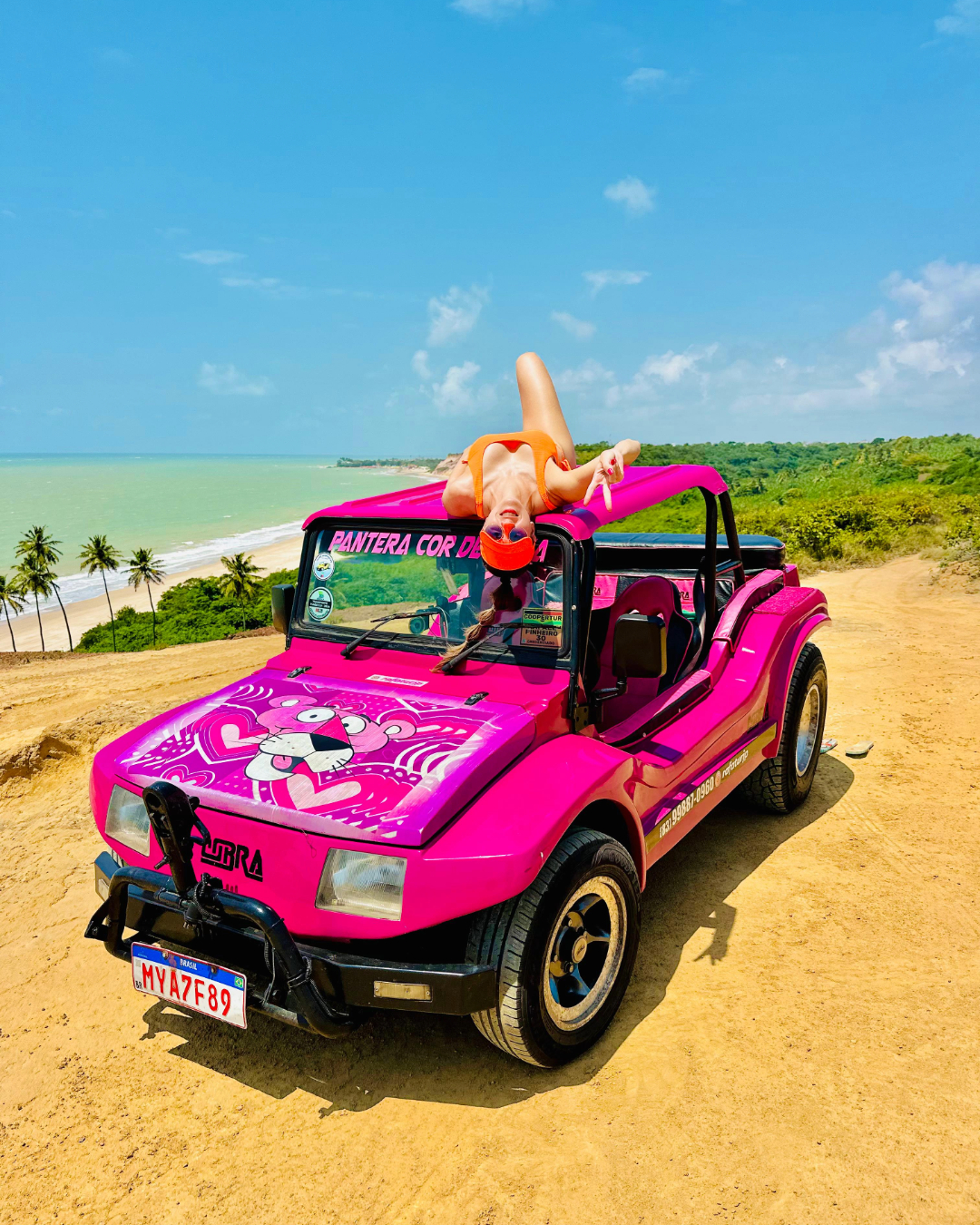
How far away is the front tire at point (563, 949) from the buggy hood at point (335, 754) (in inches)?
16.0

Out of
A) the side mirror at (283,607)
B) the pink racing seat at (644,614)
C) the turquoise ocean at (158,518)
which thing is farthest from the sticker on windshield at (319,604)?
the turquoise ocean at (158,518)

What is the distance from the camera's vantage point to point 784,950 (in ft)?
12.6

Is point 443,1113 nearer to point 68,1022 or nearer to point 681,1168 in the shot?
point 681,1168

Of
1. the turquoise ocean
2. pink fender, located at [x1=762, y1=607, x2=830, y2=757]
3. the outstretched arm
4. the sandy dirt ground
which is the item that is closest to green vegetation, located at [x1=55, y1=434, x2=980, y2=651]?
the outstretched arm

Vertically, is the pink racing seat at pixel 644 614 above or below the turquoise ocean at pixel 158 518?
above

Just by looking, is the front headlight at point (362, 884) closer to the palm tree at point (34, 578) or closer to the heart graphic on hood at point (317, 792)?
the heart graphic on hood at point (317, 792)

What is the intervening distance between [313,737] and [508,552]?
1.04 meters

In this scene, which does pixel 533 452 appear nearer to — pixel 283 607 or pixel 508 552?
pixel 508 552

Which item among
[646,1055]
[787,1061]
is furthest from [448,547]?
[787,1061]

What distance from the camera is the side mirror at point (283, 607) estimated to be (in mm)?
4141

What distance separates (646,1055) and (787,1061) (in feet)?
1.69

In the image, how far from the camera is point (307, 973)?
8.71 ft

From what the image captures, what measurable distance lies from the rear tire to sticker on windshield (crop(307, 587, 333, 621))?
105 inches

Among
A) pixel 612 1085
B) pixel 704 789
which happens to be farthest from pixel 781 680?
pixel 612 1085
